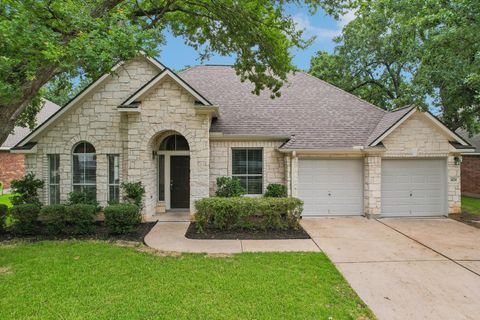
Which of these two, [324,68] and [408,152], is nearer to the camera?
[408,152]

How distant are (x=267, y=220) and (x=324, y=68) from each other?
1607cm

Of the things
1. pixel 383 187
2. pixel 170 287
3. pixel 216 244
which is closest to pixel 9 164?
pixel 216 244

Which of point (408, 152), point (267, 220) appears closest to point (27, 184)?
point (267, 220)

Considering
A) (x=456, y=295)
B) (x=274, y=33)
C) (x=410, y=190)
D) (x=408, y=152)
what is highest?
(x=274, y=33)

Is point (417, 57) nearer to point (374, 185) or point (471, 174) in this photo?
point (374, 185)

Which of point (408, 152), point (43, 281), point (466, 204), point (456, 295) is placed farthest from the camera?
point (466, 204)

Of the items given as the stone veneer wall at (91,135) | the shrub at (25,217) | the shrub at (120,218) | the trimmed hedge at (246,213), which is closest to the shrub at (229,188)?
the trimmed hedge at (246,213)

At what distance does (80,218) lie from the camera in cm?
834

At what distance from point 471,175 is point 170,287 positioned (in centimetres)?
2089

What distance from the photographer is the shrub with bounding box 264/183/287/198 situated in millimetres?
10789

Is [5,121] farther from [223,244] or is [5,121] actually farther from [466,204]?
[466,204]

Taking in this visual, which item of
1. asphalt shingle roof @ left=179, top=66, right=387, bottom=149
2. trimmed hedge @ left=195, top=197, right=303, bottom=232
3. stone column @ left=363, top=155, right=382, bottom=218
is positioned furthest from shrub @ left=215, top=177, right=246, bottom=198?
stone column @ left=363, top=155, right=382, bottom=218

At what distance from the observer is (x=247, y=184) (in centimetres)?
1141

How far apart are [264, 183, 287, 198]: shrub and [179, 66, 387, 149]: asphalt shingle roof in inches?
64.9
